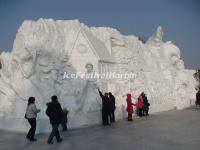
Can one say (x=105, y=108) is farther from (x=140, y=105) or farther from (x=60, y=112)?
(x=60, y=112)

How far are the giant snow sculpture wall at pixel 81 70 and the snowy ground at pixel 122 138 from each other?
1.43 metres

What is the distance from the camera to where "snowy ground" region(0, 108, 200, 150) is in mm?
9680

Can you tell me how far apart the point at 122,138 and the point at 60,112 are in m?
2.26

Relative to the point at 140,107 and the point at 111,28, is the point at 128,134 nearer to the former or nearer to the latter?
the point at 140,107

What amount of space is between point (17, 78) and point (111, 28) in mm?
9830

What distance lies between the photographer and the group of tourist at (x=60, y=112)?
10391 mm

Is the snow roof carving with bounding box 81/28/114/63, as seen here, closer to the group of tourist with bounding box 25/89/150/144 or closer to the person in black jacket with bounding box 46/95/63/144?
the group of tourist with bounding box 25/89/150/144

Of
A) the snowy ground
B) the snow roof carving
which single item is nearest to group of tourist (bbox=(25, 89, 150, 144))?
the snowy ground

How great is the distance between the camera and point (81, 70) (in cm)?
1869

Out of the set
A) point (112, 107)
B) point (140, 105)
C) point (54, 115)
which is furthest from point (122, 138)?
point (140, 105)

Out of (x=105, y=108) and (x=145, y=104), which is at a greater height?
(x=145, y=104)

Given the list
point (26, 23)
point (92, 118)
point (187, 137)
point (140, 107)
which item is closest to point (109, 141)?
point (187, 137)

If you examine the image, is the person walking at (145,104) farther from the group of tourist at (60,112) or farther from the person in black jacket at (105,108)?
the person in black jacket at (105,108)

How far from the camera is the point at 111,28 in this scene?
2317 cm
